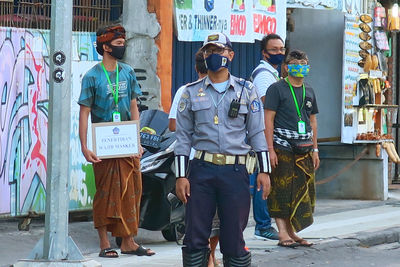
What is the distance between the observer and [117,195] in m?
9.23

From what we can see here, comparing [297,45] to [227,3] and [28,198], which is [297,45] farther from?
[28,198]

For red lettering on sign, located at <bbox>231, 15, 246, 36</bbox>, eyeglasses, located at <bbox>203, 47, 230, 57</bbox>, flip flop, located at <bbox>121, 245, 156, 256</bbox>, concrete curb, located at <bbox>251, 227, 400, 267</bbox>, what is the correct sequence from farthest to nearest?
1. red lettering on sign, located at <bbox>231, 15, 246, 36</bbox>
2. concrete curb, located at <bbox>251, 227, 400, 267</bbox>
3. flip flop, located at <bbox>121, 245, 156, 256</bbox>
4. eyeglasses, located at <bbox>203, 47, 230, 57</bbox>

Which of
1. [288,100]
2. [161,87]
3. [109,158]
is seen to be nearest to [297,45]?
[161,87]

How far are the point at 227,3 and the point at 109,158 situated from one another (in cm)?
418

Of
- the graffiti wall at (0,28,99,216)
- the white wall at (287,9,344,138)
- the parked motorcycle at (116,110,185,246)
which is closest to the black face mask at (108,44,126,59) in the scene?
the parked motorcycle at (116,110,185,246)

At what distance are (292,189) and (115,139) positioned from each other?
6.67 ft

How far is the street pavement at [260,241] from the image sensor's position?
30.6ft

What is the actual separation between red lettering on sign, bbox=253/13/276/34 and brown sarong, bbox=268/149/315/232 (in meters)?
3.54

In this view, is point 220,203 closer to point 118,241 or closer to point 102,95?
point 102,95

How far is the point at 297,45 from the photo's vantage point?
15.5 metres

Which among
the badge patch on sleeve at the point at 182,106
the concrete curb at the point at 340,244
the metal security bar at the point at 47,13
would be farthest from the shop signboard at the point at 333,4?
the badge patch on sleeve at the point at 182,106

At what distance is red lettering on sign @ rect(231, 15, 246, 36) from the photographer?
12.9 m

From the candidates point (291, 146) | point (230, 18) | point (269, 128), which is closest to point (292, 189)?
point (291, 146)

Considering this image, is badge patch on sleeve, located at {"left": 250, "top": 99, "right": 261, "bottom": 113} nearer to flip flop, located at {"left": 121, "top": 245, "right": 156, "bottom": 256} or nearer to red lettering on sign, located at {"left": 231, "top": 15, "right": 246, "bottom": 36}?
flip flop, located at {"left": 121, "top": 245, "right": 156, "bottom": 256}
